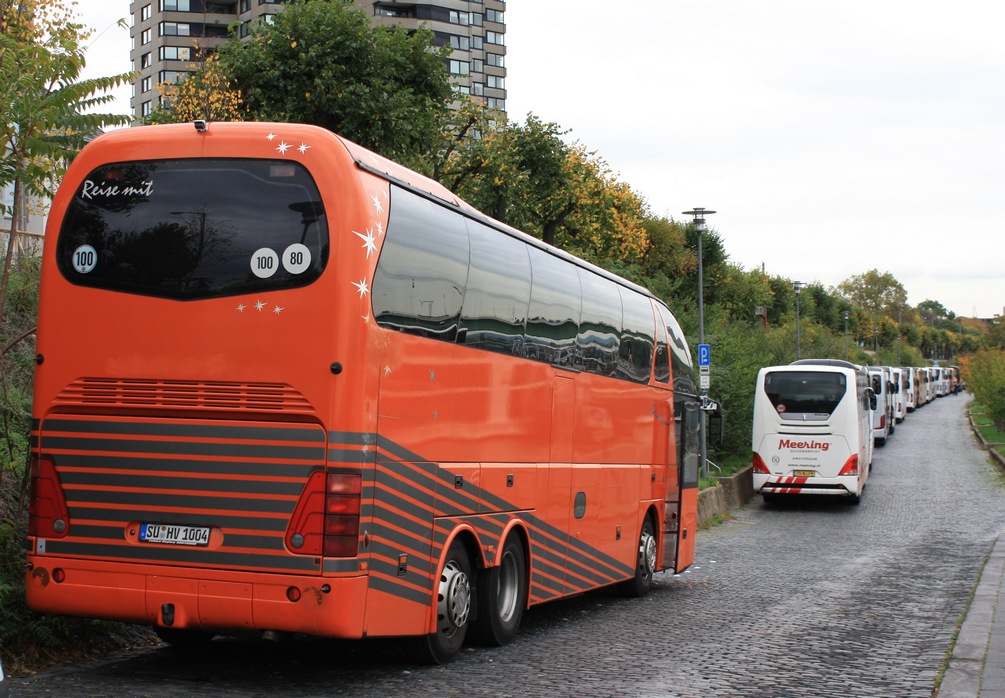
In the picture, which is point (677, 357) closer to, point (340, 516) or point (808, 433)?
point (340, 516)

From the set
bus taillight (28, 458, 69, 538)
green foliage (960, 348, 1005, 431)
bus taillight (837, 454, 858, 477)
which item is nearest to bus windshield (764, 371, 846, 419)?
bus taillight (837, 454, 858, 477)

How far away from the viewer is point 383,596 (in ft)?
26.1

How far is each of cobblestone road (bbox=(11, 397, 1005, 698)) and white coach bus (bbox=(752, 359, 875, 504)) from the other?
6621 millimetres

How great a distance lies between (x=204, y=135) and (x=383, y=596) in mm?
3206

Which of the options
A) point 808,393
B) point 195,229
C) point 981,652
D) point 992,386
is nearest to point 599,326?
point 981,652

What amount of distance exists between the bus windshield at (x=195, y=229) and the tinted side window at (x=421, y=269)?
59cm

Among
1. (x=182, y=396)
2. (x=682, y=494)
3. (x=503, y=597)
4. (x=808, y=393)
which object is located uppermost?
(x=808, y=393)

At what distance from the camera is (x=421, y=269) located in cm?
866

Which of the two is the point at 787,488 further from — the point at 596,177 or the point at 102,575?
the point at 102,575

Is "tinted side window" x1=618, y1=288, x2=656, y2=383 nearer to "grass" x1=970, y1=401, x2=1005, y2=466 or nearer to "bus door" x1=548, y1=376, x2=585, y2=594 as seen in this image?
"bus door" x1=548, y1=376, x2=585, y2=594

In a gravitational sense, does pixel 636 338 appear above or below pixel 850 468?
above

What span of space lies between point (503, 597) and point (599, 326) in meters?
Result: 3.53

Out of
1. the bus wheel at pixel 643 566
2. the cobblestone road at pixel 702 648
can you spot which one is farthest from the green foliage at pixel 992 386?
the bus wheel at pixel 643 566

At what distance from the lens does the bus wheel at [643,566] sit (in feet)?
48.1
